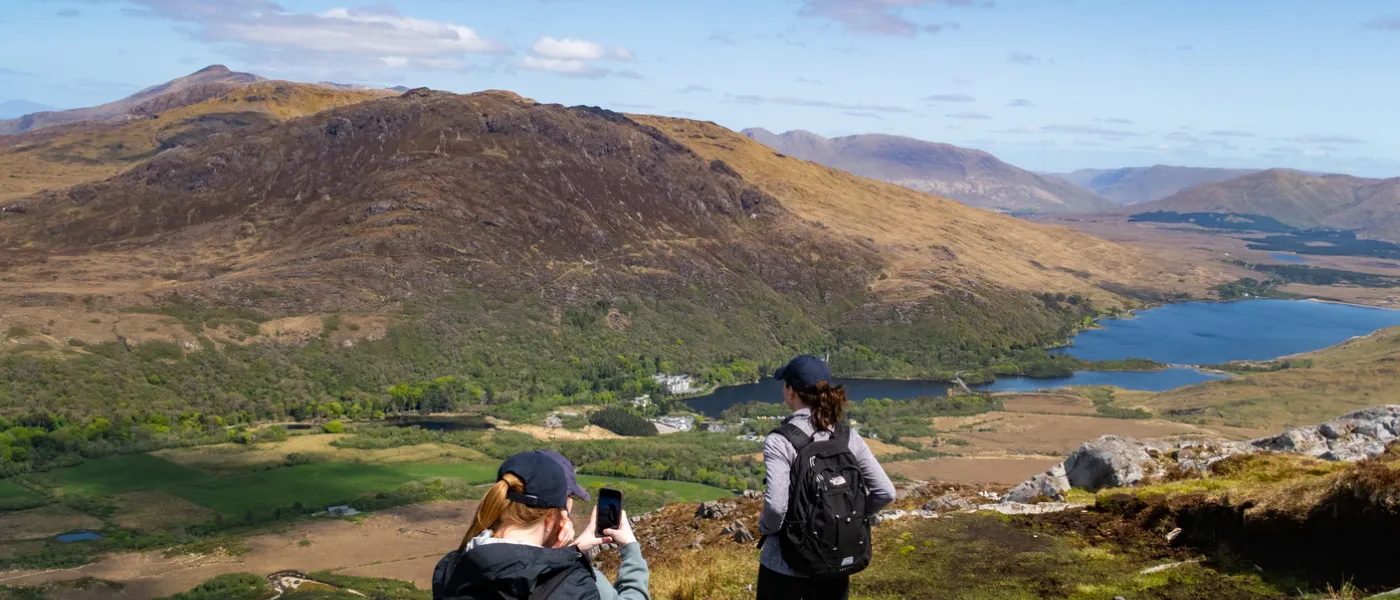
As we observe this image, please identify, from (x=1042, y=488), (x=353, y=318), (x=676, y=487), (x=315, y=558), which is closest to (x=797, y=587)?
(x=1042, y=488)

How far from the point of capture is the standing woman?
835 centimetres

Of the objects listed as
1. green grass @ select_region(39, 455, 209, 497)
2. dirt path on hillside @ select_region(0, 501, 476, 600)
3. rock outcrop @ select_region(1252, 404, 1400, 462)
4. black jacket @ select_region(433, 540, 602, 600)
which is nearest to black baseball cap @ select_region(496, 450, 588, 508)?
black jacket @ select_region(433, 540, 602, 600)

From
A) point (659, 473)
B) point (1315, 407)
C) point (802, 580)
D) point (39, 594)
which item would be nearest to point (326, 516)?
point (39, 594)

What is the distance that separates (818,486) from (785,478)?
0.30 meters

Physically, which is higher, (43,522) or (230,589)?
(230,589)

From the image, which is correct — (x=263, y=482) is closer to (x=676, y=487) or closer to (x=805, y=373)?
(x=676, y=487)

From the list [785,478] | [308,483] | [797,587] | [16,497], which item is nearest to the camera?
[785,478]

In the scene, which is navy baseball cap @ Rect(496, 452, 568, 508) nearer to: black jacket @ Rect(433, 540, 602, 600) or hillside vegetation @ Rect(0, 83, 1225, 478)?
black jacket @ Rect(433, 540, 602, 600)

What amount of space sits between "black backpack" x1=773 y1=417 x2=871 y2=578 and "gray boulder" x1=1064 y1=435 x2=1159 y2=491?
1493cm

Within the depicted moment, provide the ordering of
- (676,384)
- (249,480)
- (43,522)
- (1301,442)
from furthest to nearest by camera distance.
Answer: (676,384), (249,480), (43,522), (1301,442)

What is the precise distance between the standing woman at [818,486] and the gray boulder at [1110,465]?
1484cm

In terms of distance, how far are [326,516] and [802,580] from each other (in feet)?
273

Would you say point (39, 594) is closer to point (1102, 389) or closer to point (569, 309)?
point (569, 309)

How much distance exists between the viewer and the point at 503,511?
620 cm
